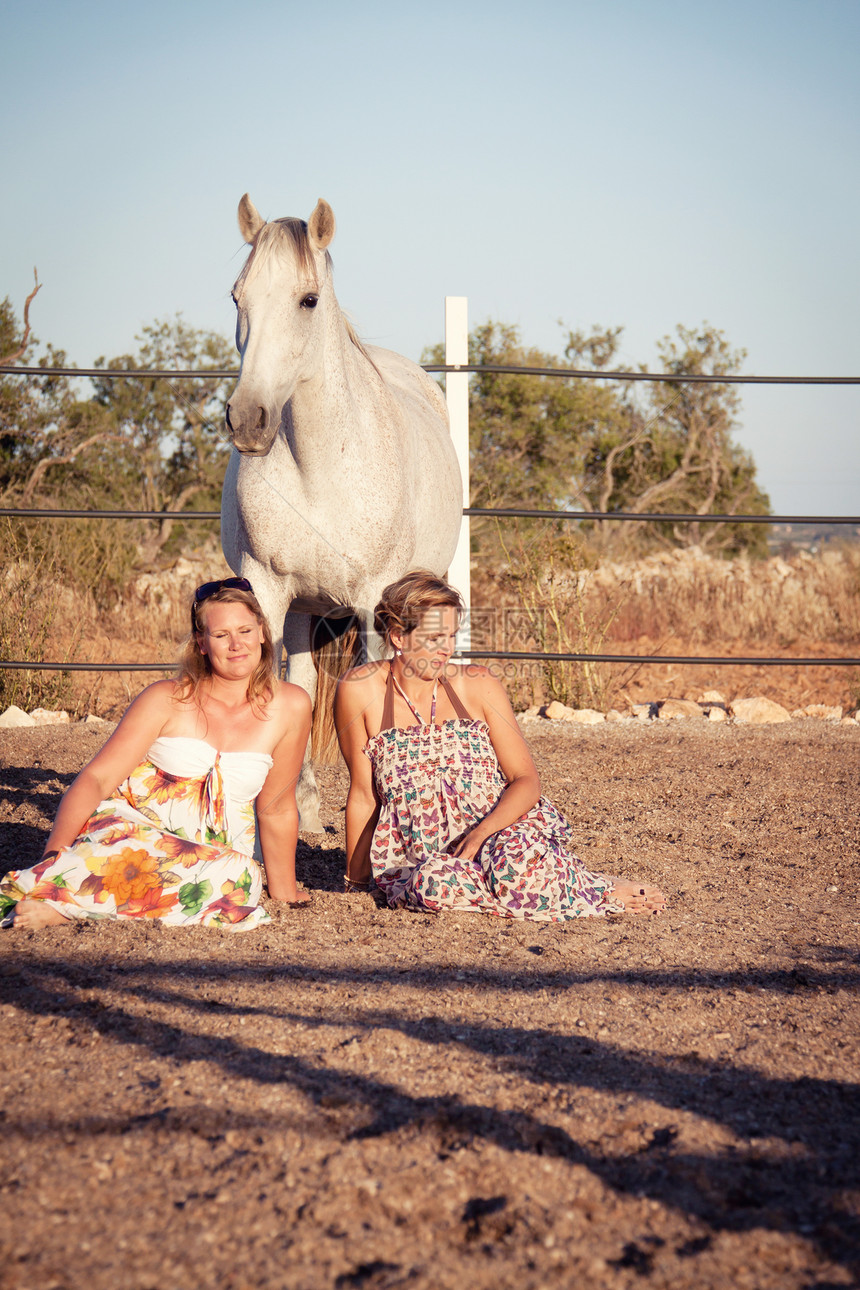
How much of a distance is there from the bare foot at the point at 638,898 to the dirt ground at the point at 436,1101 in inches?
2.0

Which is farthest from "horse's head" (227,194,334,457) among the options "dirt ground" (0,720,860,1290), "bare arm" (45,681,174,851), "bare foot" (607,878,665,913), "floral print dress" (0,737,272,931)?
"bare foot" (607,878,665,913)

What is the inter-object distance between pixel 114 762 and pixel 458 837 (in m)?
0.81

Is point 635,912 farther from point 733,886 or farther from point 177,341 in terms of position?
point 177,341

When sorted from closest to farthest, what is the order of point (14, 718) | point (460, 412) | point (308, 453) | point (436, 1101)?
point (436, 1101)
point (308, 453)
point (460, 412)
point (14, 718)

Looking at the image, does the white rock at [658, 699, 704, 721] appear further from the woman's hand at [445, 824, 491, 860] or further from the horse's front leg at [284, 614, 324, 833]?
the woman's hand at [445, 824, 491, 860]

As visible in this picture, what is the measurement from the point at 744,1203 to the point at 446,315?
4.10 m

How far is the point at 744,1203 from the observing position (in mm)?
1112

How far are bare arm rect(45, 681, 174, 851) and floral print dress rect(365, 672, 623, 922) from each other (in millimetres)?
517

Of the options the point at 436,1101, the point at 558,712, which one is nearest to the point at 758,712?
the point at 558,712

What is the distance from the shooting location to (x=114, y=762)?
2.19 metres

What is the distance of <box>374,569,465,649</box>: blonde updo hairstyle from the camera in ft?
7.68

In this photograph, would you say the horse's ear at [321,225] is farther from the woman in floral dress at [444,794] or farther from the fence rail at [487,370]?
the fence rail at [487,370]

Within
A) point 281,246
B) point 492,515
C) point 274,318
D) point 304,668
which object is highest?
point 281,246

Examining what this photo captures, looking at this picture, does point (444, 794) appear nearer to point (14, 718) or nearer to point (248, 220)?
point (248, 220)
